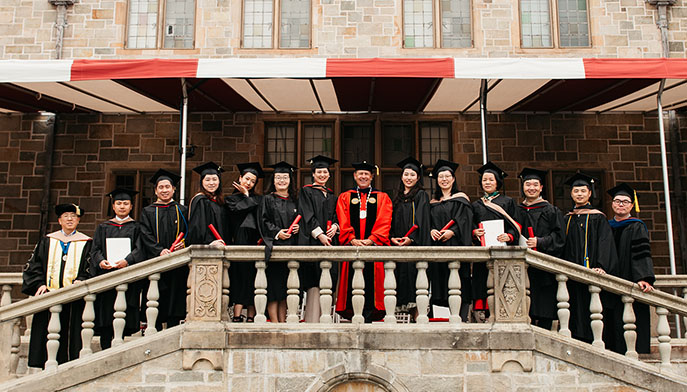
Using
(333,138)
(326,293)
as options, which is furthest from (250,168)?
(333,138)

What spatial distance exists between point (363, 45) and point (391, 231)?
176 inches

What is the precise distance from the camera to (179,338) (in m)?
5.50

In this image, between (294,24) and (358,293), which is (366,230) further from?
(294,24)

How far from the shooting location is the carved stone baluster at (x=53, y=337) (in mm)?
5488

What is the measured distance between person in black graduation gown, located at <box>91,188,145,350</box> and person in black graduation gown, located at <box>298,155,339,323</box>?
159cm

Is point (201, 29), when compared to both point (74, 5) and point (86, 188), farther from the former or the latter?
point (86, 188)

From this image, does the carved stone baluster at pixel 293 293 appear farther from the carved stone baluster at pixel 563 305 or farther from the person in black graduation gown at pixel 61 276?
the carved stone baluster at pixel 563 305

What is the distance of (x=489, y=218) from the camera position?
6.16 meters

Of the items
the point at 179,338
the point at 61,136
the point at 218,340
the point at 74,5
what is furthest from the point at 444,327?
the point at 74,5

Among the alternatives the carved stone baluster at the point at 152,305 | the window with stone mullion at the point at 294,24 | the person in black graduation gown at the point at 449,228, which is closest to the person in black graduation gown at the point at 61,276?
the carved stone baluster at the point at 152,305

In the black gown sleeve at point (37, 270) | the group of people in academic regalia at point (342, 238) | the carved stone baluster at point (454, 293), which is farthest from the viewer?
the black gown sleeve at point (37, 270)

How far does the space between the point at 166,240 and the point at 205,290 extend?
0.87 metres

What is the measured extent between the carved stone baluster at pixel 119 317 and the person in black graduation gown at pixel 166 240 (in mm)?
356

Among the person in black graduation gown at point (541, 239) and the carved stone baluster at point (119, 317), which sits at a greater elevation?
the person in black graduation gown at point (541, 239)
